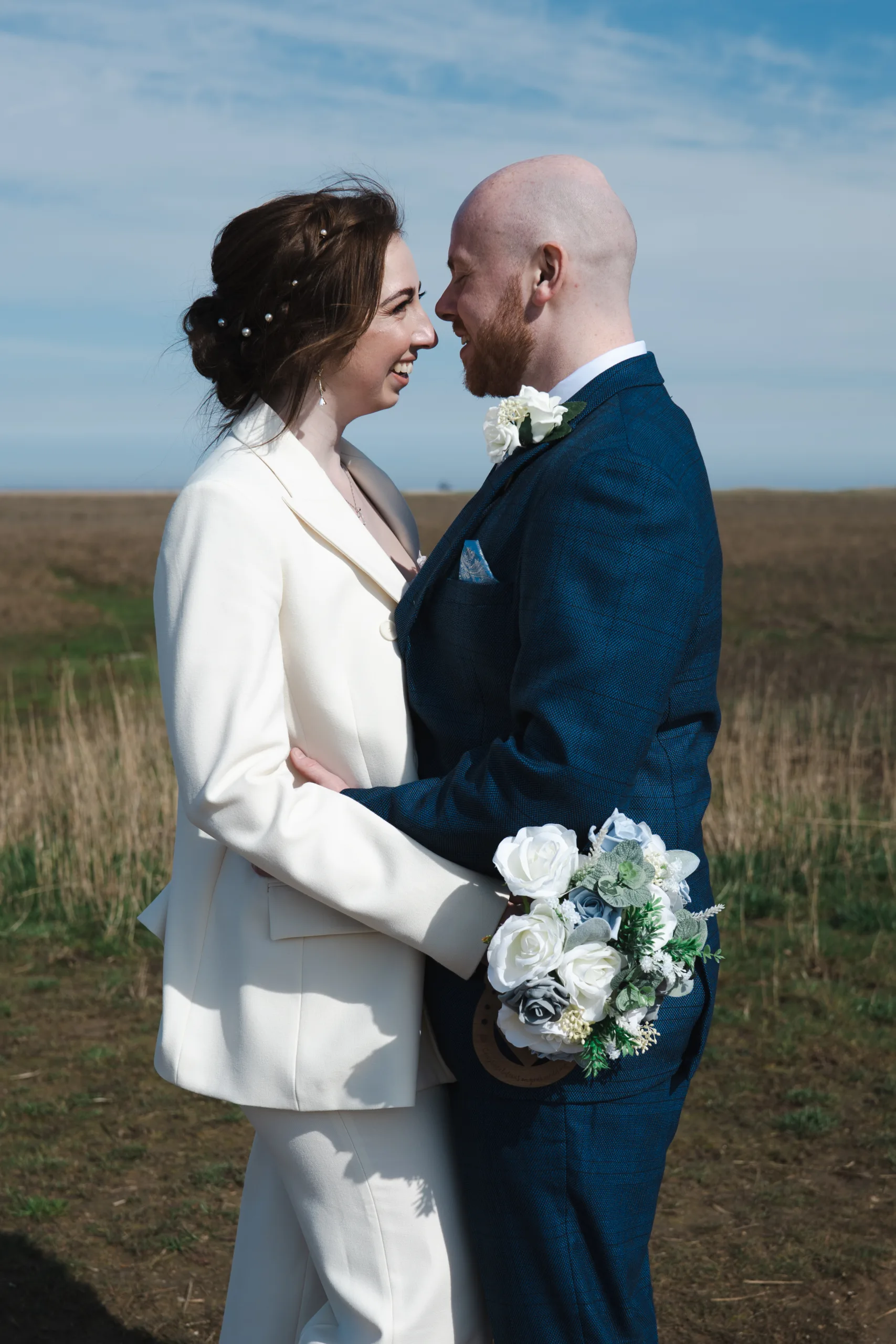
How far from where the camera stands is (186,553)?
2.19 m

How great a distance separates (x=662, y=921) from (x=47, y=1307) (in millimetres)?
2873

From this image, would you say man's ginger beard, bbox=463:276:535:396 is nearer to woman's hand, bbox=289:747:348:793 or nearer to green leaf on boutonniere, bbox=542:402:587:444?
green leaf on boutonniere, bbox=542:402:587:444

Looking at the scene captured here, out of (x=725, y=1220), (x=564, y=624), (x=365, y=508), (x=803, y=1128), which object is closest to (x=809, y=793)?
(x=803, y=1128)

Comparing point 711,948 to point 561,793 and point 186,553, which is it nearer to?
point 561,793

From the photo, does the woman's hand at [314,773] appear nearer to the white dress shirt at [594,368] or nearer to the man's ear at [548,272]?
the white dress shirt at [594,368]

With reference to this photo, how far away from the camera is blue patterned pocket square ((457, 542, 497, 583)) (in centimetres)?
222

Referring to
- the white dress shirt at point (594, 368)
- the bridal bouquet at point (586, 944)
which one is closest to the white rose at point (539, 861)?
the bridal bouquet at point (586, 944)

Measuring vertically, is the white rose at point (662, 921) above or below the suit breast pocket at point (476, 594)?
below

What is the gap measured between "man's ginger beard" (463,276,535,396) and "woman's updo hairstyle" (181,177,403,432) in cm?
22

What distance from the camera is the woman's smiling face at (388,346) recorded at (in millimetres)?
2451

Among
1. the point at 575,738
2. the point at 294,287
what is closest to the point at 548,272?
the point at 294,287

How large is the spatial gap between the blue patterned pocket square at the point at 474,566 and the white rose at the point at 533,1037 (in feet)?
2.35

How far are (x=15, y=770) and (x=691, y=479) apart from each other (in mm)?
7732

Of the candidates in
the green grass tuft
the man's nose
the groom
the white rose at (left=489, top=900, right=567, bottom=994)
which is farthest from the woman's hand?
the green grass tuft
